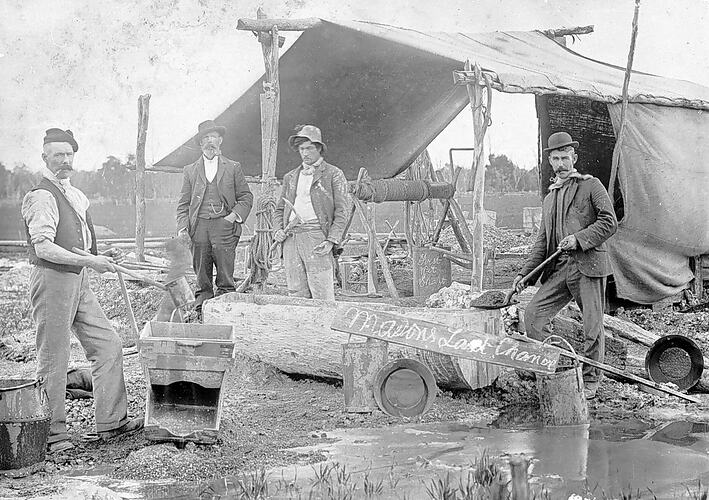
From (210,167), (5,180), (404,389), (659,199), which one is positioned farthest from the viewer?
(5,180)

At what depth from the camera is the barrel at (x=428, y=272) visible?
10.6 metres

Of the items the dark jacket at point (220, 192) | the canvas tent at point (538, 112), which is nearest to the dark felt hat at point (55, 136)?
the dark jacket at point (220, 192)

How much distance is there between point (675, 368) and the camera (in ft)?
20.9

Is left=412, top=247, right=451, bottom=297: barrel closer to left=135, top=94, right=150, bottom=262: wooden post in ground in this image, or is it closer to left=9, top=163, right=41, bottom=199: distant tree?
left=135, top=94, right=150, bottom=262: wooden post in ground

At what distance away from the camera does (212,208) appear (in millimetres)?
7914

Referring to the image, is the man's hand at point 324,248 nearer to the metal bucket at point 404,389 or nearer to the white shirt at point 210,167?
the white shirt at point 210,167

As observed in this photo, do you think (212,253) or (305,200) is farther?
(212,253)

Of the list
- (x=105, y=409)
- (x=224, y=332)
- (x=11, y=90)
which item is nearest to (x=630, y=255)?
(x=224, y=332)

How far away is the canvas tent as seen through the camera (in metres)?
8.81

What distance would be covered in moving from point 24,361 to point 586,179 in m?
5.71

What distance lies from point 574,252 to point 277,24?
3.61 m

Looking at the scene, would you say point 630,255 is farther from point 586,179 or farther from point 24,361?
point 24,361

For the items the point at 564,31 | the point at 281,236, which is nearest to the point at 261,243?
the point at 281,236

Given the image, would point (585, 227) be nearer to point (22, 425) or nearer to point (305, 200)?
point (305, 200)
